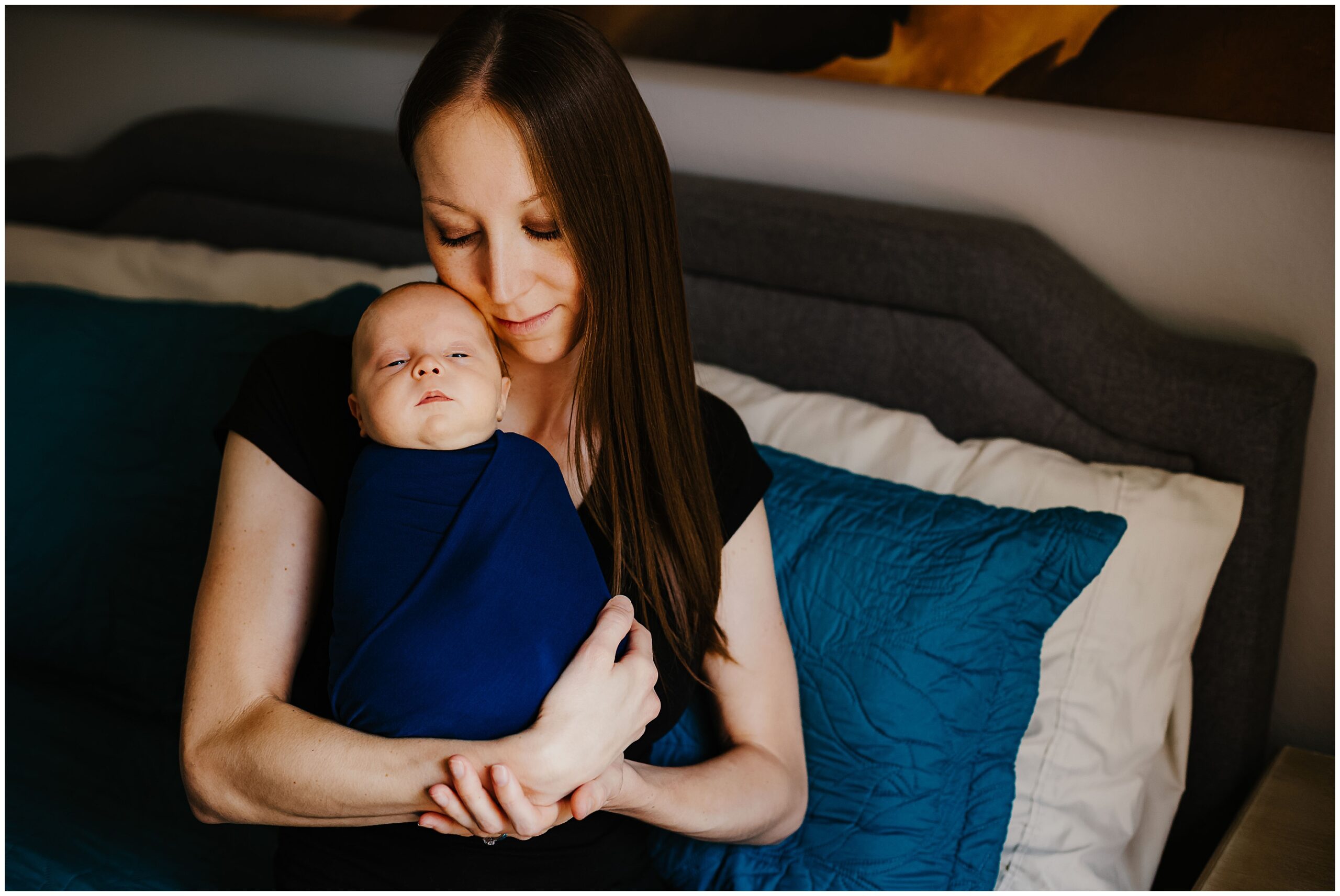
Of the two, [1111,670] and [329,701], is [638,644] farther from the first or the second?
[1111,670]

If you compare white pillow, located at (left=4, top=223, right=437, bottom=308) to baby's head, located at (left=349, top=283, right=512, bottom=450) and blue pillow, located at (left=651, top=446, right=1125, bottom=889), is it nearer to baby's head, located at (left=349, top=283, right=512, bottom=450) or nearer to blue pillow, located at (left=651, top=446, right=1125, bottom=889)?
baby's head, located at (left=349, top=283, right=512, bottom=450)

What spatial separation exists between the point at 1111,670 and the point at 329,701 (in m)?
0.96

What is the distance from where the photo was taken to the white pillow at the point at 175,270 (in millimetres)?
1693

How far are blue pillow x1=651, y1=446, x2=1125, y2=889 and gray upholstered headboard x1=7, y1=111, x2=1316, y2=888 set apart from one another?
27 cm

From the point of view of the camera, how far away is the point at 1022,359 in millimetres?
1440

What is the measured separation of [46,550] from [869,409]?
126 cm

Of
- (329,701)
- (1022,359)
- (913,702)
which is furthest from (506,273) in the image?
(1022,359)

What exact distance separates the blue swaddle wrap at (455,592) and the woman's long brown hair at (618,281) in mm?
114

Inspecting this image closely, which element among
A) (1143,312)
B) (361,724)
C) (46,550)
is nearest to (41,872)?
(46,550)

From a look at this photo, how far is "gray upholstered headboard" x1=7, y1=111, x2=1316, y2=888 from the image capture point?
1.32 metres

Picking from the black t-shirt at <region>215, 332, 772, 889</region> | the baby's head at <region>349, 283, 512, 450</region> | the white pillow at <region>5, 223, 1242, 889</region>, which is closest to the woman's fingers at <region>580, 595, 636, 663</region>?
the black t-shirt at <region>215, 332, 772, 889</region>

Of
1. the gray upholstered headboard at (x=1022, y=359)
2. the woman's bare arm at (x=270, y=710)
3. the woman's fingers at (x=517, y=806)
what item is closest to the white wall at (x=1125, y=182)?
the gray upholstered headboard at (x=1022, y=359)

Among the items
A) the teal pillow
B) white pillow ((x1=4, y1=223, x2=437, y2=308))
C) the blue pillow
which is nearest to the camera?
the blue pillow

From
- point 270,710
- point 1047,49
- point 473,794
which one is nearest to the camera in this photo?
point 473,794
